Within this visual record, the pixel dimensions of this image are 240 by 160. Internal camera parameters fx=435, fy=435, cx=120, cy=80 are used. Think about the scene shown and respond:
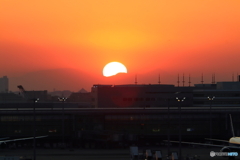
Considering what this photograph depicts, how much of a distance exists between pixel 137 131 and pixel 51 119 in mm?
22887

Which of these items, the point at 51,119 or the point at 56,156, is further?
the point at 51,119

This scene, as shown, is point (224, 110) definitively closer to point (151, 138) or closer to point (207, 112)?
point (207, 112)

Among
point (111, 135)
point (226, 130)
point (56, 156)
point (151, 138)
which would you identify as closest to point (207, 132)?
point (226, 130)

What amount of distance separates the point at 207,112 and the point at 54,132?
135ft

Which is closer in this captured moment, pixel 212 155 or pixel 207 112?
pixel 212 155

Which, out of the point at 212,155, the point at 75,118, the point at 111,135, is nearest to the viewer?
the point at 212,155

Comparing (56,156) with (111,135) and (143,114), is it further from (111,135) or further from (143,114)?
(143,114)

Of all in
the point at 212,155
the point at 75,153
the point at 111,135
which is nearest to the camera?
the point at 212,155

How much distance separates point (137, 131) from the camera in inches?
4552

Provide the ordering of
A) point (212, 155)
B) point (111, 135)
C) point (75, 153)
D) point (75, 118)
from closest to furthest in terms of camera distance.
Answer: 1. point (212, 155)
2. point (75, 153)
3. point (111, 135)
4. point (75, 118)

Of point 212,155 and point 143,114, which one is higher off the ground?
point 143,114

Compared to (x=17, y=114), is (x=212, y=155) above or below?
below

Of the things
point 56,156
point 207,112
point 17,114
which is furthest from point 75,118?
point 207,112

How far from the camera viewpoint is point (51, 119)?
114 meters
